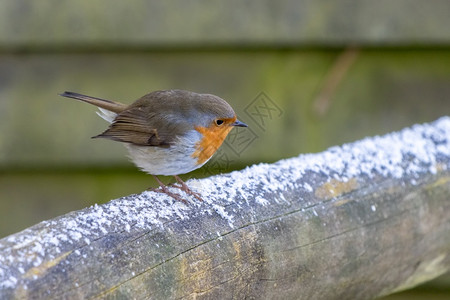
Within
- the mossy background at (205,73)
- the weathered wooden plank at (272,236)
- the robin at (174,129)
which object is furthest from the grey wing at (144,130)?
the mossy background at (205,73)

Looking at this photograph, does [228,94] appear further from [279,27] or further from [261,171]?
[261,171]

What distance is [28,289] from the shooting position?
0.95 metres

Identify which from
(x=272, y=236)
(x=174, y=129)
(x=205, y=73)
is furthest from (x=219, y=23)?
(x=272, y=236)

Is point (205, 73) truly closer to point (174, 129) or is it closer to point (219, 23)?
point (219, 23)

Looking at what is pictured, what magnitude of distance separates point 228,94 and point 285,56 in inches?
9.8

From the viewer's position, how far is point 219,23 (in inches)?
95.1

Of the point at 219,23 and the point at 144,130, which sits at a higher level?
the point at 219,23

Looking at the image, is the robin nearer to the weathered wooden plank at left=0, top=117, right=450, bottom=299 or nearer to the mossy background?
the weathered wooden plank at left=0, top=117, right=450, bottom=299

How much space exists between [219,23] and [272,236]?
4.03 ft

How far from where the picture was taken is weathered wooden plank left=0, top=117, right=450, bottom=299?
3.43ft

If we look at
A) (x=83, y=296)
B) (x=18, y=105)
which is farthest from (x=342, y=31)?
(x=83, y=296)

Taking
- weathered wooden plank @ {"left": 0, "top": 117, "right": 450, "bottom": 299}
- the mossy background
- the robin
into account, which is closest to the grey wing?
the robin

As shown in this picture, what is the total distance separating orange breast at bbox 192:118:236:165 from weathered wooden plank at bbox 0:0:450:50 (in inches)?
27.3

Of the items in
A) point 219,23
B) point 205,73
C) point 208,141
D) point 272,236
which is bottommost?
point 272,236
